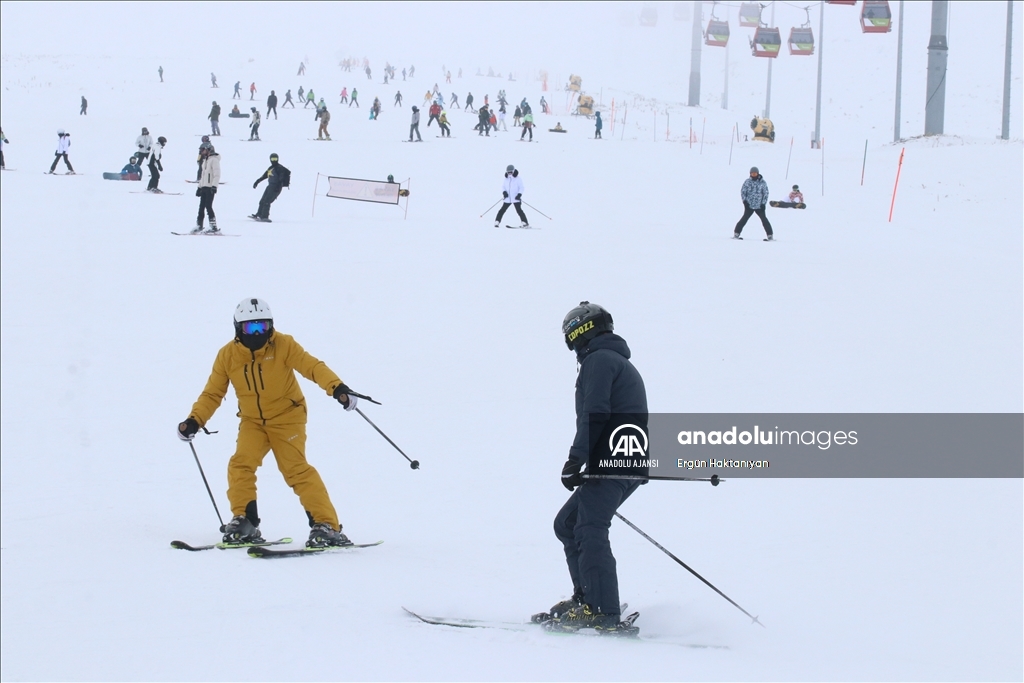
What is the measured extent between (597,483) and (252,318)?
2.20 m

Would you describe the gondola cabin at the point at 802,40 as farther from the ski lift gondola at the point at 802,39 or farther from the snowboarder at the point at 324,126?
the snowboarder at the point at 324,126

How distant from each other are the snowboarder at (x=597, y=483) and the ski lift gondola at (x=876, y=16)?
1158 inches

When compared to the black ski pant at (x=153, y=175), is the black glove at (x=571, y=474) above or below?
below

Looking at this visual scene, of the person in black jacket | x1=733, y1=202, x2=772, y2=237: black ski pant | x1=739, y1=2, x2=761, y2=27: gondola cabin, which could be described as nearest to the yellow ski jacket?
the person in black jacket

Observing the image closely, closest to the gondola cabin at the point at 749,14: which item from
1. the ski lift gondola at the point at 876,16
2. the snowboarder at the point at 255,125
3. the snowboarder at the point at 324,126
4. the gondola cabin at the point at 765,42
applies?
the gondola cabin at the point at 765,42

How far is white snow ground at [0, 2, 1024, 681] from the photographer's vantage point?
448 cm

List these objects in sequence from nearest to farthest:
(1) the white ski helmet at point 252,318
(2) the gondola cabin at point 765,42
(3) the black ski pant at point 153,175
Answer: (1) the white ski helmet at point 252,318 → (3) the black ski pant at point 153,175 → (2) the gondola cabin at point 765,42

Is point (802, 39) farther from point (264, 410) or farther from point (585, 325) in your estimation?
point (585, 325)

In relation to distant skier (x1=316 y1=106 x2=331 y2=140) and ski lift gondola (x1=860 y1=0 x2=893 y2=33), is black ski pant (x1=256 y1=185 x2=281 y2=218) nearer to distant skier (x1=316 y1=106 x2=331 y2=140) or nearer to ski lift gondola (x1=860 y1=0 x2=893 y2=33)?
distant skier (x1=316 y1=106 x2=331 y2=140)

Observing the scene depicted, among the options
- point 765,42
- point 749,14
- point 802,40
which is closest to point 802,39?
point 802,40

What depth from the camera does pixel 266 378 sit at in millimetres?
5648

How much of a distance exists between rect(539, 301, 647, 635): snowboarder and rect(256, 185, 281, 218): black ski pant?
46.4ft

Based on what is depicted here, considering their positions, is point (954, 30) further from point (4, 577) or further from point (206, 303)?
point (4, 577)

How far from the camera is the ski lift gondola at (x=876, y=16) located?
3045 cm
